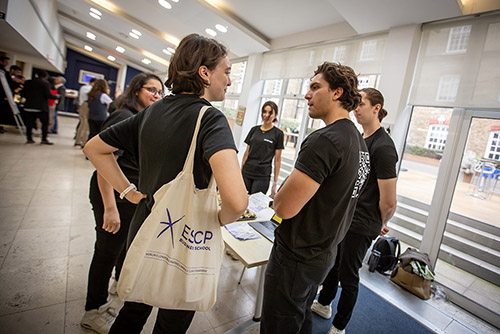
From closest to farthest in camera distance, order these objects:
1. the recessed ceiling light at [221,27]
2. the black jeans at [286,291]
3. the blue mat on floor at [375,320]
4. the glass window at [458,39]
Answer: the black jeans at [286,291] < the blue mat on floor at [375,320] < the glass window at [458,39] < the recessed ceiling light at [221,27]

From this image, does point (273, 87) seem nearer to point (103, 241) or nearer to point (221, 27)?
point (221, 27)

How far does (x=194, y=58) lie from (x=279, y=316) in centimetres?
115

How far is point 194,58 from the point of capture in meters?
0.85

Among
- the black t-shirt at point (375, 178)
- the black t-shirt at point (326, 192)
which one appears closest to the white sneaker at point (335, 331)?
the black t-shirt at point (375, 178)

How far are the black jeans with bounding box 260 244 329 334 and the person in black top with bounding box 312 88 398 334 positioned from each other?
0.62 m

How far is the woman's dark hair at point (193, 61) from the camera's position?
2.80ft

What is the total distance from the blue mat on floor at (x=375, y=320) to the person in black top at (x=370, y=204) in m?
0.27

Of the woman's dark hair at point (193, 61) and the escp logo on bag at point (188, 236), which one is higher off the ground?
the woman's dark hair at point (193, 61)

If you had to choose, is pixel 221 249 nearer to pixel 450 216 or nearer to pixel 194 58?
pixel 194 58

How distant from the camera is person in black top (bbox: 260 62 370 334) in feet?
3.38

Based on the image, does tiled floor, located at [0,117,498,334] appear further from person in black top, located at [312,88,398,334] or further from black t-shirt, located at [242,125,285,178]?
black t-shirt, located at [242,125,285,178]

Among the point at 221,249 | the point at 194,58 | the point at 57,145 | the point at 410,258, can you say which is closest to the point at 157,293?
the point at 221,249

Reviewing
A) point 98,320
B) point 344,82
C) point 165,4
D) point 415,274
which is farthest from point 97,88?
point 415,274

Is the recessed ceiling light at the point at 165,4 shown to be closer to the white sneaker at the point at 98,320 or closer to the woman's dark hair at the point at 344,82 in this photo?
the woman's dark hair at the point at 344,82
